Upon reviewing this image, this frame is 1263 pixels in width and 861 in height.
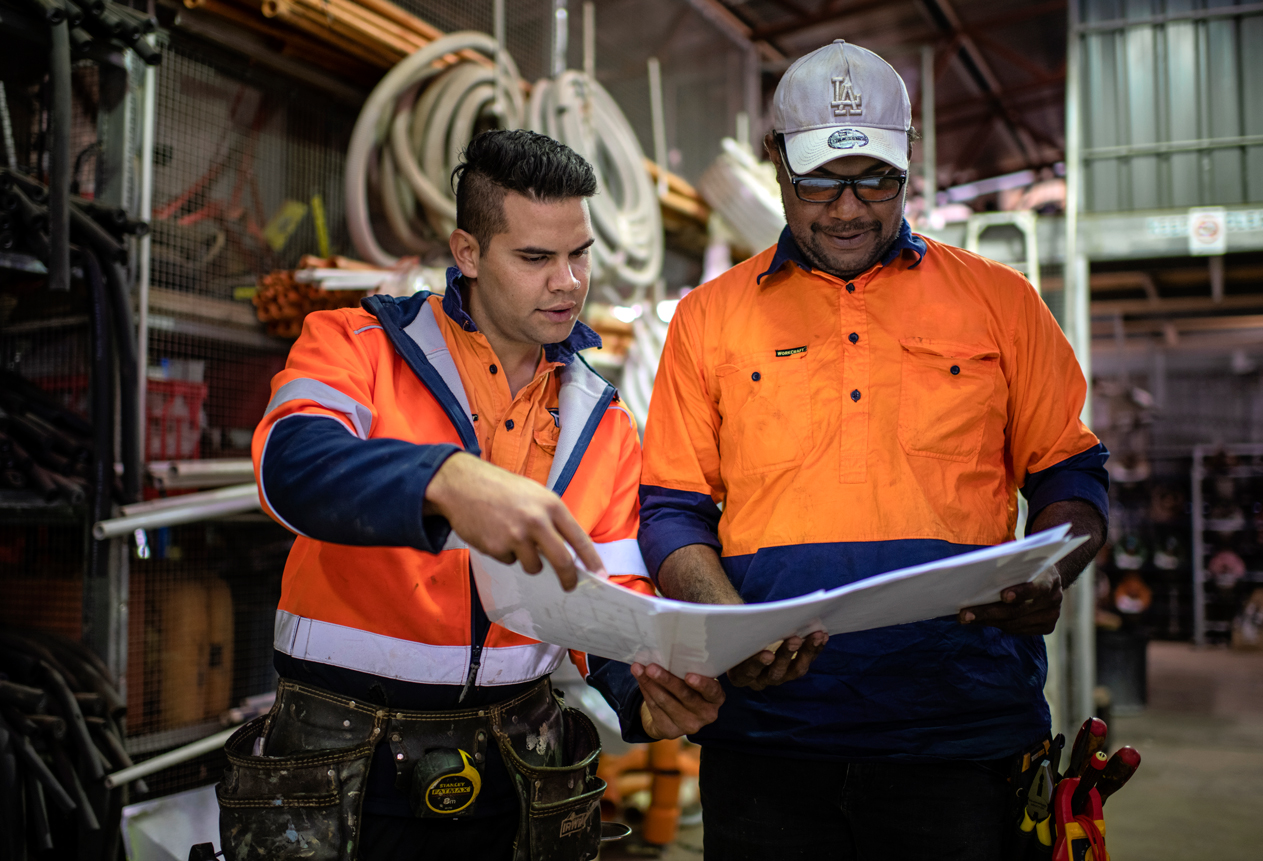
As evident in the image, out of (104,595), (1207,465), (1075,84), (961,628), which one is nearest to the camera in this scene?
(961,628)

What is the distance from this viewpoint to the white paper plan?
100cm

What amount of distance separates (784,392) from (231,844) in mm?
1068

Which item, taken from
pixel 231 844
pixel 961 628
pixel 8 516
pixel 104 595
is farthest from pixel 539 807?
pixel 8 516

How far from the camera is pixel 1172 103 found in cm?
529

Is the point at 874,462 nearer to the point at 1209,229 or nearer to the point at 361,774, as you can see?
the point at 361,774

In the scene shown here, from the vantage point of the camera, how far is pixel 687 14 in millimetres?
5891

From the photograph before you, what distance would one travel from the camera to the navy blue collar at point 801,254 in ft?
5.42

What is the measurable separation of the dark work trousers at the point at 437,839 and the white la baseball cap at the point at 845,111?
3.82 feet

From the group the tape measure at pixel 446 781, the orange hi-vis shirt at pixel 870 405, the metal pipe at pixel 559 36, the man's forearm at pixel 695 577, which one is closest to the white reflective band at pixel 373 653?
the tape measure at pixel 446 781

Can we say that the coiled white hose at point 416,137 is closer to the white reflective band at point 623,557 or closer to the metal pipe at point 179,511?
the metal pipe at point 179,511

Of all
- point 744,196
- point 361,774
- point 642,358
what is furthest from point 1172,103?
point 361,774

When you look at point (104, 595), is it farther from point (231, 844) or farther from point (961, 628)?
point (961, 628)

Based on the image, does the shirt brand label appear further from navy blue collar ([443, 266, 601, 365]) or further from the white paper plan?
the white paper plan

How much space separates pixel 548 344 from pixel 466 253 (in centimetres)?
21
